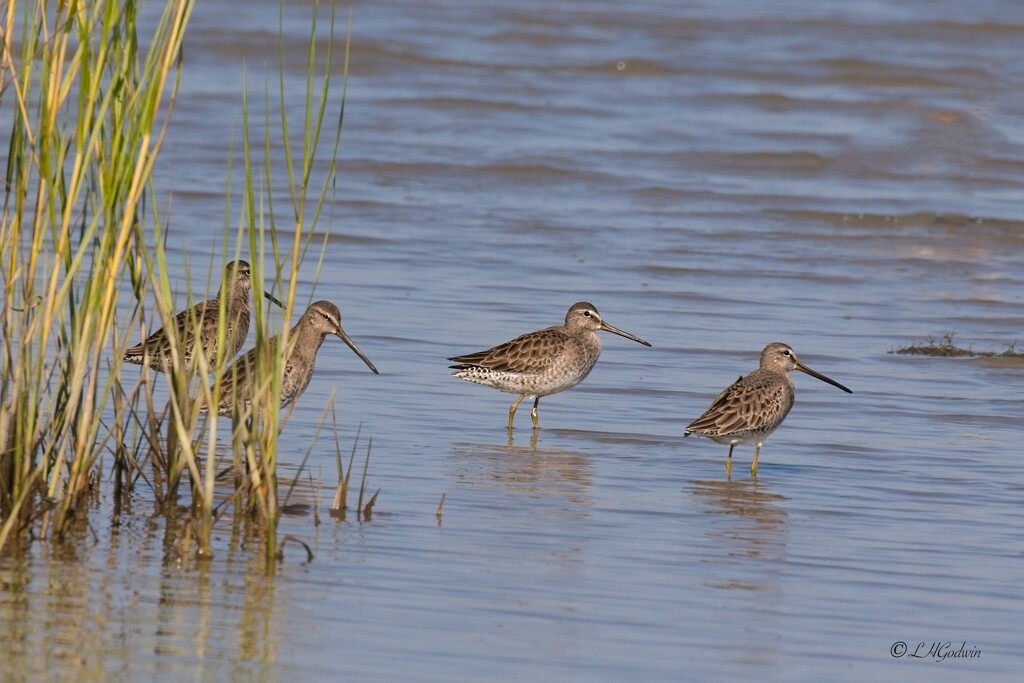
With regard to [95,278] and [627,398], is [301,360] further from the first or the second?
[95,278]

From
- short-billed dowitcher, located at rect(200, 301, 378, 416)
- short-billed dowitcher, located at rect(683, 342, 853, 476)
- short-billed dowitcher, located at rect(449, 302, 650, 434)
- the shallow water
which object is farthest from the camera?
short-billed dowitcher, located at rect(449, 302, 650, 434)

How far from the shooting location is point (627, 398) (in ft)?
29.1

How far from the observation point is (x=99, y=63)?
466 centimetres

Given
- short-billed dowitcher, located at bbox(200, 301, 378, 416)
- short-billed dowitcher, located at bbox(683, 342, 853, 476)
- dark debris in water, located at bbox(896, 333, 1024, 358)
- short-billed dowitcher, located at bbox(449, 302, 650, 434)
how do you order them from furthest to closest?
dark debris in water, located at bbox(896, 333, 1024, 358) → short-billed dowitcher, located at bbox(449, 302, 650, 434) → short-billed dowitcher, located at bbox(683, 342, 853, 476) → short-billed dowitcher, located at bbox(200, 301, 378, 416)

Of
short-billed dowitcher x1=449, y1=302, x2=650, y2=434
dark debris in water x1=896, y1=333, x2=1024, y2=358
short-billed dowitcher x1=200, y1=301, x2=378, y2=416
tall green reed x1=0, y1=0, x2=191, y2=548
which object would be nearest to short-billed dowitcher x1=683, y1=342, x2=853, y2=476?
short-billed dowitcher x1=449, y1=302, x2=650, y2=434

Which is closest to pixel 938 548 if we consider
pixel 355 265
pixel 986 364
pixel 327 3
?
pixel 986 364

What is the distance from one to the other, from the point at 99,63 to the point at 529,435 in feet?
12.7

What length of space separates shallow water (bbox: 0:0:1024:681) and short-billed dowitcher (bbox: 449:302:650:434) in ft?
0.57

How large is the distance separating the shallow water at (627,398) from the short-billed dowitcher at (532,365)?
17cm

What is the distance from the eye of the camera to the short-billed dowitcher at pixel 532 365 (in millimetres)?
8594

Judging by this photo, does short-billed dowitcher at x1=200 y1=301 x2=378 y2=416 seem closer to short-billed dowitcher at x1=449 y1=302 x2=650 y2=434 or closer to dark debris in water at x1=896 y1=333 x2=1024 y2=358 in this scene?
short-billed dowitcher at x1=449 y1=302 x2=650 y2=434

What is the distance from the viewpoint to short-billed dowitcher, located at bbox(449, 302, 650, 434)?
28.2 ft

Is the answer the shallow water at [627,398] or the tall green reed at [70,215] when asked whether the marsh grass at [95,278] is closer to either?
the tall green reed at [70,215]

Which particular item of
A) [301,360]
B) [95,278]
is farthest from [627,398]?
[95,278]
